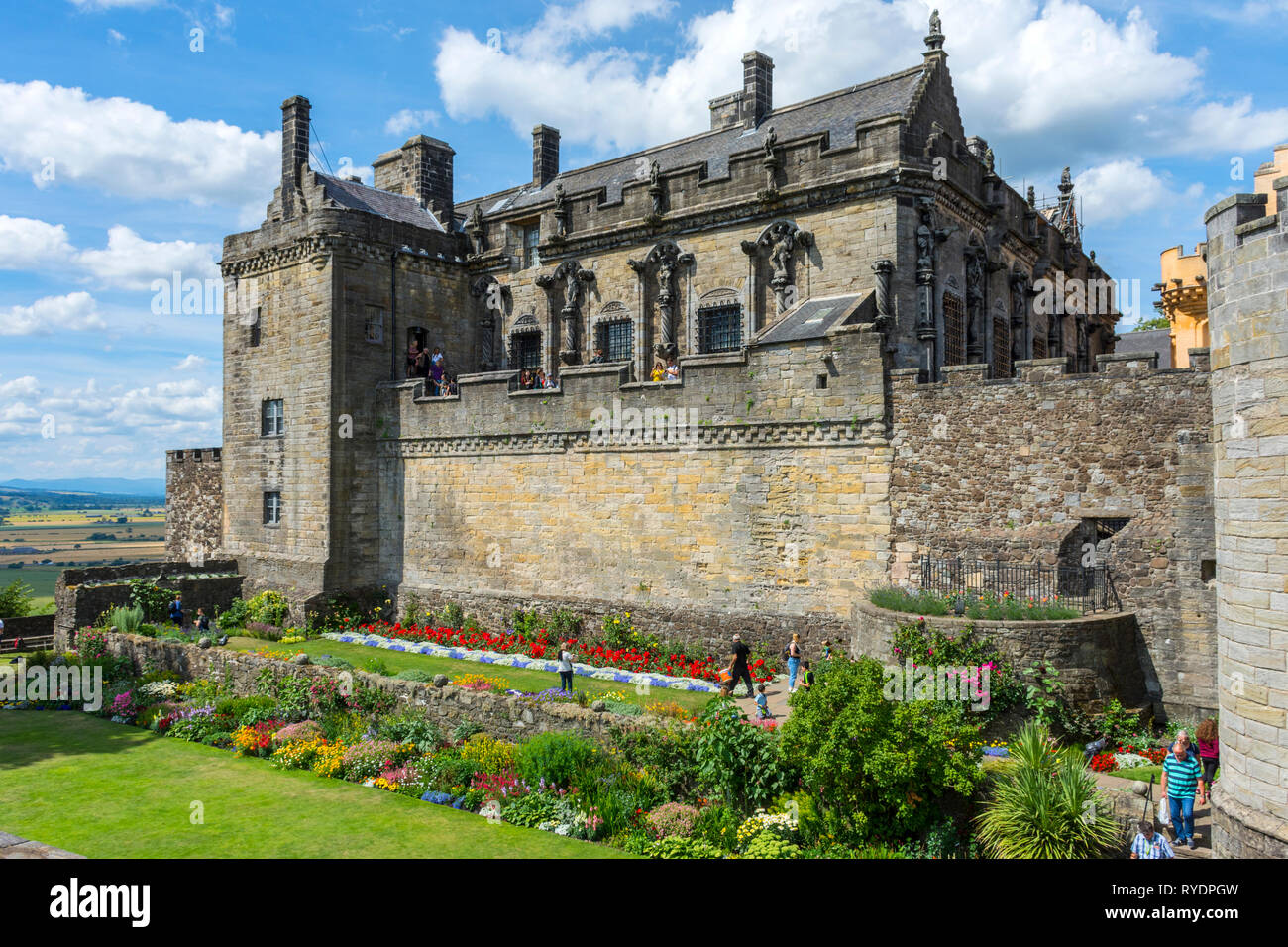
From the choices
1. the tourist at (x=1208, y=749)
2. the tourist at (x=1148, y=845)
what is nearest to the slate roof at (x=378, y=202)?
the tourist at (x=1208, y=749)

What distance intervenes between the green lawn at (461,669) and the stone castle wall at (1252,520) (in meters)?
9.34

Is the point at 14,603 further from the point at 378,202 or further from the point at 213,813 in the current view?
the point at 213,813

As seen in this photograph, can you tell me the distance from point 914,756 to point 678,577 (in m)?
11.2

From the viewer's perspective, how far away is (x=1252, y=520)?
34.0 ft

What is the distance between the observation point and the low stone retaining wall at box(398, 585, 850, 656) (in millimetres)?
20469

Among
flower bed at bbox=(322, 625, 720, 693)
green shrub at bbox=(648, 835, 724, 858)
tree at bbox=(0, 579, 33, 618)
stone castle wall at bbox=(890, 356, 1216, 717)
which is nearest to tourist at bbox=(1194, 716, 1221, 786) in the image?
stone castle wall at bbox=(890, 356, 1216, 717)

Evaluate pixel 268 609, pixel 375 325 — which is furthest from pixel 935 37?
pixel 268 609

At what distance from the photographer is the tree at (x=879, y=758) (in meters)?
12.0

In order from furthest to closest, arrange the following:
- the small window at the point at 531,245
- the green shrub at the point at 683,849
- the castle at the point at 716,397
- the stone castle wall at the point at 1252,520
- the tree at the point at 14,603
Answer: the small window at the point at 531,245
the tree at the point at 14,603
the castle at the point at 716,397
the green shrub at the point at 683,849
the stone castle wall at the point at 1252,520

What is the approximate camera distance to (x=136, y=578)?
29406mm

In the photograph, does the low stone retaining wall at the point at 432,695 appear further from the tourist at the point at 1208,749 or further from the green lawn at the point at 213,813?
the tourist at the point at 1208,749

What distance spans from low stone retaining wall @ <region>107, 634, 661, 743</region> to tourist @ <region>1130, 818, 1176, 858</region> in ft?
23.5
